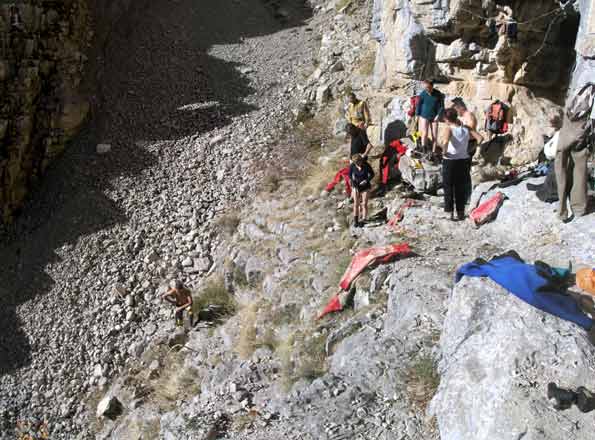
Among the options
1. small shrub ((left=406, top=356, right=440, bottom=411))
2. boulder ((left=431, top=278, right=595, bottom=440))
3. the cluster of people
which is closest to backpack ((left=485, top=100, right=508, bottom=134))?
the cluster of people

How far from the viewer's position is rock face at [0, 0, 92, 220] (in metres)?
15.0

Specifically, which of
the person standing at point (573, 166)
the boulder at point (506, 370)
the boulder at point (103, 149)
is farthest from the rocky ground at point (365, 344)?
the boulder at point (103, 149)

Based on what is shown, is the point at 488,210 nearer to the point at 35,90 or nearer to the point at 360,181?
the point at 360,181

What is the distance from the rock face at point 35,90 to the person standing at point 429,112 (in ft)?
30.8

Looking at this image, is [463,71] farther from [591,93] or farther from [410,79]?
[591,93]

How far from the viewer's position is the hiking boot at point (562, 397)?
489 centimetres

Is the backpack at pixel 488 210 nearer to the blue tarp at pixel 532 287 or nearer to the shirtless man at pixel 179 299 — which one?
the blue tarp at pixel 532 287

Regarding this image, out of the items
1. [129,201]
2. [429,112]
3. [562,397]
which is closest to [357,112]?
[429,112]

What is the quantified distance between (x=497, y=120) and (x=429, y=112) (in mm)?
1218

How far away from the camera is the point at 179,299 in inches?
446

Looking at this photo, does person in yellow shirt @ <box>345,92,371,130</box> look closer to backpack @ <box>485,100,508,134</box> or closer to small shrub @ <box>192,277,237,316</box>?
backpack @ <box>485,100,508,134</box>

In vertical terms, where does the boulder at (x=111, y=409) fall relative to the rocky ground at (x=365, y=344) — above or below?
below

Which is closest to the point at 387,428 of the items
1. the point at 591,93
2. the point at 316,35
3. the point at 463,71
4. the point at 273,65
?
the point at 591,93

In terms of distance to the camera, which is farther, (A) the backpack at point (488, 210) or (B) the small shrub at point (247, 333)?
(B) the small shrub at point (247, 333)
